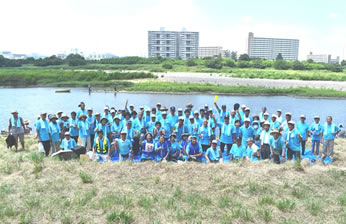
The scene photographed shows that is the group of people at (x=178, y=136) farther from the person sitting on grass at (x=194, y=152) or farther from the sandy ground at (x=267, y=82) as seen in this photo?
the sandy ground at (x=267, y=82)

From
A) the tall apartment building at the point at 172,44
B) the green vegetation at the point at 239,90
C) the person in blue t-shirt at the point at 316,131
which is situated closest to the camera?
the person in blue t-shirt at the point at 316,131

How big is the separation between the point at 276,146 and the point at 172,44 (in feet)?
570

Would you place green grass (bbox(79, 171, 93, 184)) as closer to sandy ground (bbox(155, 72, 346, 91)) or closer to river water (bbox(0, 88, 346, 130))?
river water (bbox(0, 88, 346, 130))

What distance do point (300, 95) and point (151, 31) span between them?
463ft

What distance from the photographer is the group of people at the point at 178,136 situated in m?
10.2

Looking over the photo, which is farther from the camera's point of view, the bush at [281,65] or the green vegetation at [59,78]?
the bush at [281,65]

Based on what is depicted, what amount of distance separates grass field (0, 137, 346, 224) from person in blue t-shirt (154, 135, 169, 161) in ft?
3.75

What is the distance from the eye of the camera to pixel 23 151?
1240 centimetres

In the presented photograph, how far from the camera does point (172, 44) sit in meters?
179

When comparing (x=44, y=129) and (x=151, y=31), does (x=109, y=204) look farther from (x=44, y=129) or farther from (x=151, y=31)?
(x=151, y=31)

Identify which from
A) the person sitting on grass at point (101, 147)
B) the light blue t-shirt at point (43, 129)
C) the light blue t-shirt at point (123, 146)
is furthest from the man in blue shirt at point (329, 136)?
the light blue t-shirt at point (43, 129)

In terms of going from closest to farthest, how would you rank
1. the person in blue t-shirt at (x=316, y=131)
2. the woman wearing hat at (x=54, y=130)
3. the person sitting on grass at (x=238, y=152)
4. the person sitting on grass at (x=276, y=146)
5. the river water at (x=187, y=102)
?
1. the person sitting on grass at (x=276, y=146)
2. the person sitting on grass at (x=238, y=152)
3. the woman wearing hat at (x=54, y=130)
4. the person in blue t-shirt at (x=316, y=131)
5. the river water at (x=187, y=102)

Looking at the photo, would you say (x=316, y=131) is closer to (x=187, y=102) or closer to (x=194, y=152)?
(x=194, y=152)

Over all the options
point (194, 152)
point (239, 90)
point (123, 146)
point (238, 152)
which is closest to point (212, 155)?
point (194, 152)
